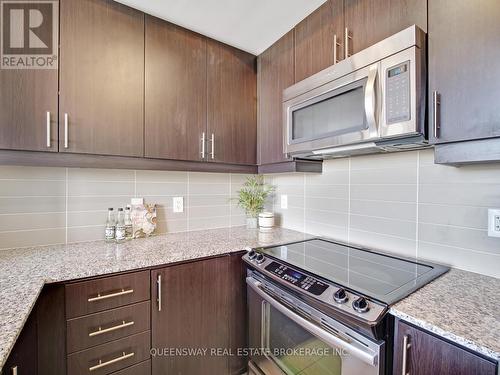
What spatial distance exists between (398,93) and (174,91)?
Result: 121cm

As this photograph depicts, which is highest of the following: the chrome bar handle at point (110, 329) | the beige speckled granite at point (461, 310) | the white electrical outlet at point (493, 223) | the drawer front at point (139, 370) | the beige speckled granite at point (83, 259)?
the white electrical outlet at point (493, 223)

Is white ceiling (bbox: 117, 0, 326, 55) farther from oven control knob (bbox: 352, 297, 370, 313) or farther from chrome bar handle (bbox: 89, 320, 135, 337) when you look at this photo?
chrome bar handle (bbox: 89, 320, 135, 337)

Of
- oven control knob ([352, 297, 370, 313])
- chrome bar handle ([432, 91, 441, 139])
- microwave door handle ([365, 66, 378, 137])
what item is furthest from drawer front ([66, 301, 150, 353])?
chrome bar handle ([432, 91, 441, 139])

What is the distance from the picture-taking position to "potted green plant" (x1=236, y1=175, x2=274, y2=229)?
6.49 feet

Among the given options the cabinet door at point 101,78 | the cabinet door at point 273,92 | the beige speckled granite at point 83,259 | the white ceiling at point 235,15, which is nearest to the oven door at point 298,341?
the beige speckled granite at point 83,259

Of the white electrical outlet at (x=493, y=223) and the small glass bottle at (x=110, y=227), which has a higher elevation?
the white electrical outlet at (x=493, y=223)

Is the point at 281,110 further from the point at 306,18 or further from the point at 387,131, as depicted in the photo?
the point at 387,131

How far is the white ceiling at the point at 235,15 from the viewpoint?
1.30m

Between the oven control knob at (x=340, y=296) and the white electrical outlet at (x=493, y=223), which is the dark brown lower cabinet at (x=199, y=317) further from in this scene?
the white electrical outlet at (x=493, y=223)

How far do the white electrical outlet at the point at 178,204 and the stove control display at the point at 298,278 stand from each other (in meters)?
0.91

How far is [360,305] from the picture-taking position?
76 centimetres

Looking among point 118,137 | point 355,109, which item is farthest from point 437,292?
point 118,137

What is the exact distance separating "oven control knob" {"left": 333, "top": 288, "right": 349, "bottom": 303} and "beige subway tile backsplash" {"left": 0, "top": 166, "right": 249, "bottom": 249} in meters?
1.25
